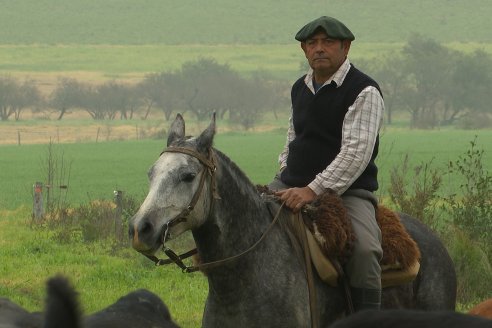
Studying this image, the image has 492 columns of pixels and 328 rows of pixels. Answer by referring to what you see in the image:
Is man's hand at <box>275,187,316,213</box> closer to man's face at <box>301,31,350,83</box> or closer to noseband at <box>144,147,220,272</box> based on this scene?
noseband at <box>144,147,220,272</box>

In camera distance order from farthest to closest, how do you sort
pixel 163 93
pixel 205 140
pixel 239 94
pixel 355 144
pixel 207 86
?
pixel 207 86
pixel 239 94
pixel 163 93
pixel 355 144
pixel 205 140

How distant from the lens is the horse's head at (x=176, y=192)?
6.22 m

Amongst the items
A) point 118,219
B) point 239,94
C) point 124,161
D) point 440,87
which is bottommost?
point 239,94

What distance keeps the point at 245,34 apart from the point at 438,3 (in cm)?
3163

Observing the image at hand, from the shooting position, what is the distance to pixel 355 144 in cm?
705

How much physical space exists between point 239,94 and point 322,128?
353 feet

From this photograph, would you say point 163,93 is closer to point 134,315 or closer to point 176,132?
point 176,132

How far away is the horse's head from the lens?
6.22m

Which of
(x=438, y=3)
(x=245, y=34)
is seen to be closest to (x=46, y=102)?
(x=245, y=34)

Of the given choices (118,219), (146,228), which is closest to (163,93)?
(118,219)

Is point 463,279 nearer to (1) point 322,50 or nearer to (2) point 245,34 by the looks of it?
(1) point 322,50

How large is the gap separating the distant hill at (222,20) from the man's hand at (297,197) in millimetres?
139189

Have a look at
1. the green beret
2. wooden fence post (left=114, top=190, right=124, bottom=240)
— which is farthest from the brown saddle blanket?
wooden fence post (left=114, top=190, right=124, bottom=240)

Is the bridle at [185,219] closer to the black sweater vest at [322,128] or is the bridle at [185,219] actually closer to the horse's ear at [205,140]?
the horse's ear at [205,140]
